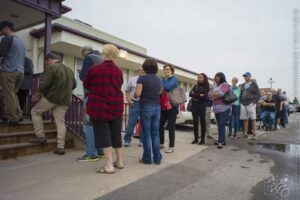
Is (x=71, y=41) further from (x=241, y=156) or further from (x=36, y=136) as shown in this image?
(x=241, y=156)

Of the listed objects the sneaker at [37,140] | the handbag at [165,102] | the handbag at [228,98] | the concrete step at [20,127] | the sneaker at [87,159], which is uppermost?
the handbag at [228,98]

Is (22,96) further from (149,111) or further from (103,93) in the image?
(149,111)

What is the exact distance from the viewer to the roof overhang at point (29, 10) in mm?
6694

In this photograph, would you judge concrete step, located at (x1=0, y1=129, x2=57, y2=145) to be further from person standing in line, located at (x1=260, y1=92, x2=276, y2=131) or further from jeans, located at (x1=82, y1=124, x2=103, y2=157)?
person standing in line, located at (x1=260, y1=92, x2=276, y2=131)

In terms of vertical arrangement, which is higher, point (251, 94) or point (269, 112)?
point (251, 94)

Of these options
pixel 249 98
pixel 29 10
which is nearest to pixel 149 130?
pixel 249 98

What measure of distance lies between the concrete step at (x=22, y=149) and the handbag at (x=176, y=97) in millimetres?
2530

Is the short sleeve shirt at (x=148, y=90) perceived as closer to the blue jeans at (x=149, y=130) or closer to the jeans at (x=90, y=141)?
the blue jeans at (x=149, y=130)

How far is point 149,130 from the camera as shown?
4434 mm

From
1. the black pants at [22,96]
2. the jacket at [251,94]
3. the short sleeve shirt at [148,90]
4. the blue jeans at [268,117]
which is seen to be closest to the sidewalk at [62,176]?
the short sleeve shirt at [148,90]

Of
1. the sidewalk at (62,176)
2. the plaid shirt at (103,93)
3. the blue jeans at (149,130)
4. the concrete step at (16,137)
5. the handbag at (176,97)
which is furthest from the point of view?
the handbag at (176,97)

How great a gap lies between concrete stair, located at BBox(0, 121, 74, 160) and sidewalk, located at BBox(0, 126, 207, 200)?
15 cm

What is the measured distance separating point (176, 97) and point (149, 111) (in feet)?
4.18

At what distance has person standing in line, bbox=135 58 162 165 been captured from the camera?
174 inches
